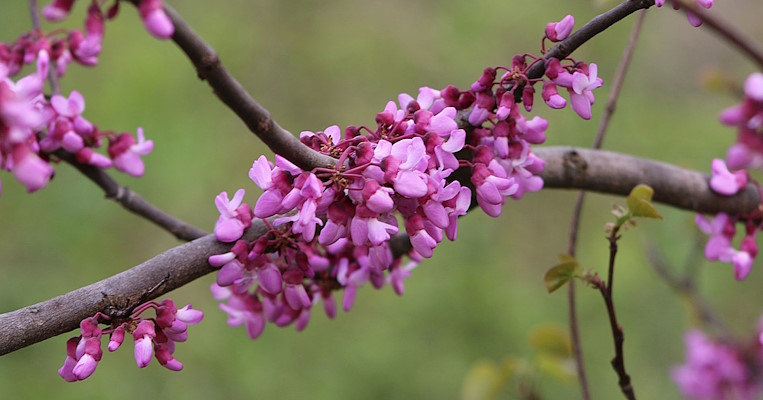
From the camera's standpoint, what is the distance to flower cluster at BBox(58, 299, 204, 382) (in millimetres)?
650

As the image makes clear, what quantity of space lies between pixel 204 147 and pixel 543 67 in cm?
218

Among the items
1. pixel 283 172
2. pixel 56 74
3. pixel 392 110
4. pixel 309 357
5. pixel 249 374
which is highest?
pixel 392 110

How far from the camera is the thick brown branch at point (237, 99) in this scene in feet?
1.75

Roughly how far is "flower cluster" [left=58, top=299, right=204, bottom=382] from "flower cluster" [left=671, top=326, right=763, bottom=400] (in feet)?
3.60

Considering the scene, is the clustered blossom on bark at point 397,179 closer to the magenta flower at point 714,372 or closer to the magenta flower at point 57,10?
the magenta flower at point 57,10

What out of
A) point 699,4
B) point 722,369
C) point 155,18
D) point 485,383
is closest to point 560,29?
point 699,4

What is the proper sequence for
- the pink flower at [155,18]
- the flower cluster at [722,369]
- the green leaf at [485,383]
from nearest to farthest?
the pink flower at [155,18]
the green leaf at [485,383]
the flower cluster at [722,369]

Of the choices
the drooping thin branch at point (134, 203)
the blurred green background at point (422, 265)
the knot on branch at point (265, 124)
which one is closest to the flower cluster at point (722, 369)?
the blurred green background at point (422, 265)

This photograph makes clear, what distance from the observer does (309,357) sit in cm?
227

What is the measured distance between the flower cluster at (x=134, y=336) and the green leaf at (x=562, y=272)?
0.38 meters

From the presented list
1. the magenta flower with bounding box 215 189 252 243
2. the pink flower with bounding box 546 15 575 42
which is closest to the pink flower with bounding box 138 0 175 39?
the magenta flower with bounding box 215 189 252 243

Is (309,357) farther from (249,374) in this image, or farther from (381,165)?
(381,165)

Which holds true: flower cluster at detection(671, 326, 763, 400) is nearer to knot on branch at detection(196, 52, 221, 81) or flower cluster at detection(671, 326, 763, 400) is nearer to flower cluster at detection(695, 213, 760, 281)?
flower cluster at detection(695, 213, 760, 281)

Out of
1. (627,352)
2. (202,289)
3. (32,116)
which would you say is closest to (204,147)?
(202,289)
